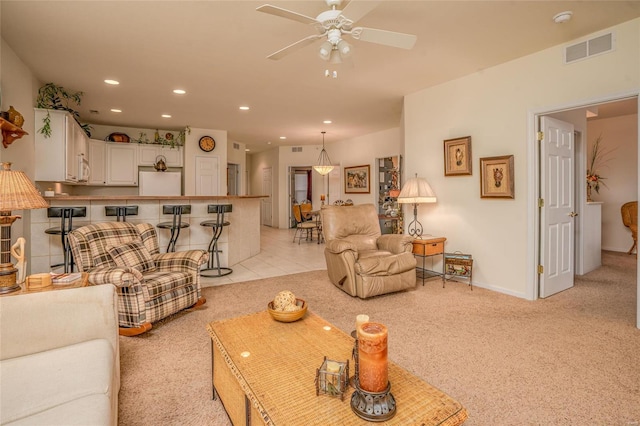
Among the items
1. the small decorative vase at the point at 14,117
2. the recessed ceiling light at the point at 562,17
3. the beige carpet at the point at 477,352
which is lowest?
the beige carpet at the point at 477,352

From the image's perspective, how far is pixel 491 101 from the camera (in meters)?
3.91

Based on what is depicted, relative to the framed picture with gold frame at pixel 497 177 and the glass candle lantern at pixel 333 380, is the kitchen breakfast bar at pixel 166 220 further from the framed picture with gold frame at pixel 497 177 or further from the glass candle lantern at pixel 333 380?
the glass candle lantern at pixel 333 380

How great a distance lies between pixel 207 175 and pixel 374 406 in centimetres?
715

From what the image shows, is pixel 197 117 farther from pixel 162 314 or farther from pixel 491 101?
pixel 491 101

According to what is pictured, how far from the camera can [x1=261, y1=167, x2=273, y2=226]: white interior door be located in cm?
1082

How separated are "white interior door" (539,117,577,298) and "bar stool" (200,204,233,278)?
402cm

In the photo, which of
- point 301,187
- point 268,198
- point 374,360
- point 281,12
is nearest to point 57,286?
point 374,360

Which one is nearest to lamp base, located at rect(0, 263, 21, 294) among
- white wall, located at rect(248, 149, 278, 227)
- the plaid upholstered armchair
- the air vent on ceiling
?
the plaid upholstered armchair

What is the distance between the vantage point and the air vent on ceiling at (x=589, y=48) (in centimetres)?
299

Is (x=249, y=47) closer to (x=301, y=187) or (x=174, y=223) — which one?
(x=174, y=223)

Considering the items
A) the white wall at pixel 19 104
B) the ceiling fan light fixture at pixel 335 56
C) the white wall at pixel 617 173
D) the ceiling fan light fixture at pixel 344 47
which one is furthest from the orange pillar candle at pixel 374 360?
the white wall at pixel 617 173

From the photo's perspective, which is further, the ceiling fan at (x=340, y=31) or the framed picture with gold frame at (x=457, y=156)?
the framed picture with gold frame at (x=457, y=156)

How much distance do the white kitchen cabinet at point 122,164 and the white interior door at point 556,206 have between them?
7117mm

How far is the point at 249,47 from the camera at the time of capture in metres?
3.31
